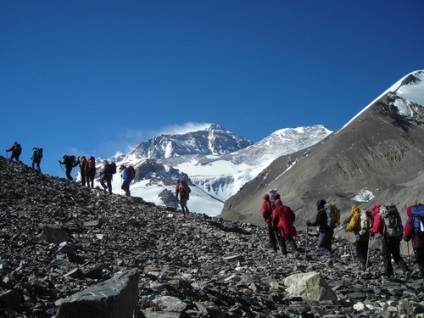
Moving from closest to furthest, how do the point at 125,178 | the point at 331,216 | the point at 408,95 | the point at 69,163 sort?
1. the point at 331,216
2. the point at 125,178
3. the point at 69,163
4. the point at 408,95

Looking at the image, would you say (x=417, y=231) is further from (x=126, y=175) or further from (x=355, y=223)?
(x=126, y=175)

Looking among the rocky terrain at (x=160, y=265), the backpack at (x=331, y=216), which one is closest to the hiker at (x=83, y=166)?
the rocky terrain at (x=160, y=265)

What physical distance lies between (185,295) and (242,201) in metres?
144

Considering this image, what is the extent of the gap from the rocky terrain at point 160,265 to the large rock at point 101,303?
85 cm

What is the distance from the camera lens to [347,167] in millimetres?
113500

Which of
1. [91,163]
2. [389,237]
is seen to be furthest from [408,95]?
[389,237]

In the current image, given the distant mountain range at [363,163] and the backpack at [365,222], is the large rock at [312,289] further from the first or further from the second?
the distant mountain range at [363,163]

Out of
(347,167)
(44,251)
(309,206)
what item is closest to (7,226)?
(44,251)

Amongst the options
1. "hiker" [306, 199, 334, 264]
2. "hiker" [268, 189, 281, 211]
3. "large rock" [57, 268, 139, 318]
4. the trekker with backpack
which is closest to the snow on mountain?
the trekker with backpack

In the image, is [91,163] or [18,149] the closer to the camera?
[91,163]

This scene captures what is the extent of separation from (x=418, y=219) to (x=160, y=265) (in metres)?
6.70

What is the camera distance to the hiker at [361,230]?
15109 mm

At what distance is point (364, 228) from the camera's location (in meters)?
15.1

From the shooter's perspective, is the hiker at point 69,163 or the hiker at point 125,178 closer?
the hiker at point 125,178
